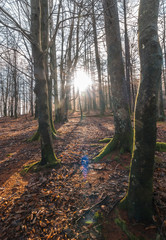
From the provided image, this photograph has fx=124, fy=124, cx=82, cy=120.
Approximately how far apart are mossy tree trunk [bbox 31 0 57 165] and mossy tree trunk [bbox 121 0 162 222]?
111 inches

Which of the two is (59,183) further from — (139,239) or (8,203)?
(139,239)

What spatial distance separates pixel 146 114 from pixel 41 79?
132 inches

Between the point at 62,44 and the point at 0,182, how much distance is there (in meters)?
13.4

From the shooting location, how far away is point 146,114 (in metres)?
1.86

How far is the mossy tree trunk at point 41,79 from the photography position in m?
3.82

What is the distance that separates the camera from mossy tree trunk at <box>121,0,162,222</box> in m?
1.83

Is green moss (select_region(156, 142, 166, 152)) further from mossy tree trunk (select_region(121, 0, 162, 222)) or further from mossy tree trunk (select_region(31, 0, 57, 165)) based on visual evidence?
mossy tree trunk (select_region(31, 0, 57, 165))

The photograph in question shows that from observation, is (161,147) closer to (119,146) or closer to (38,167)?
(119,146)

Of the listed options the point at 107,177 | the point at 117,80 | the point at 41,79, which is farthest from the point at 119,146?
the point at 41,79

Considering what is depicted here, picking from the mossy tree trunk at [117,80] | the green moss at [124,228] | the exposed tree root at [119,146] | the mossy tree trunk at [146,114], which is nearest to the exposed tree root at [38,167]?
the exposed tree root at [119,146]

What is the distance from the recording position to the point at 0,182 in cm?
370

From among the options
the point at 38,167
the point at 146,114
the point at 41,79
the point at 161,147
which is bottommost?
the point at 38,167

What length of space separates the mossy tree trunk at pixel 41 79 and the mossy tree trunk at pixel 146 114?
2829mm

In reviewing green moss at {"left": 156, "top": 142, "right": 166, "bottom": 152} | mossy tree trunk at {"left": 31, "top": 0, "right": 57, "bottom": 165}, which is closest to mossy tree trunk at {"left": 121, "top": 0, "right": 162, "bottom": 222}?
mossy tree trunk at {"left": 31, "top": 0, "right": 57, "bottom": 165}
